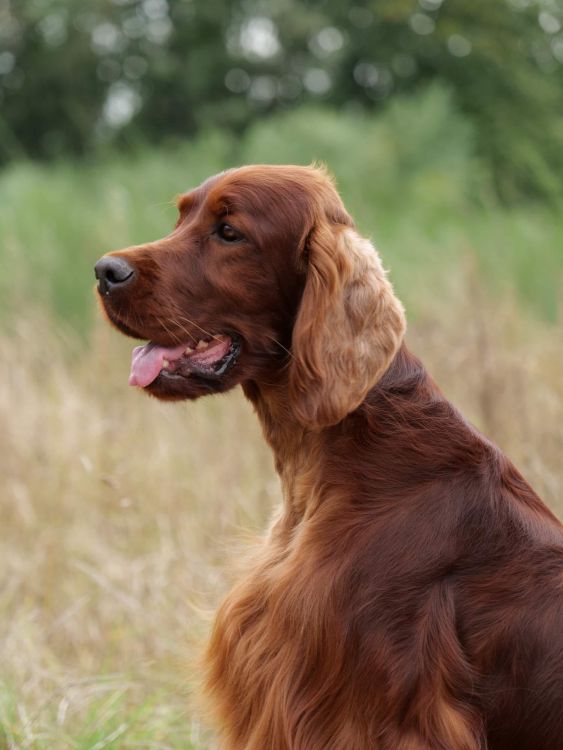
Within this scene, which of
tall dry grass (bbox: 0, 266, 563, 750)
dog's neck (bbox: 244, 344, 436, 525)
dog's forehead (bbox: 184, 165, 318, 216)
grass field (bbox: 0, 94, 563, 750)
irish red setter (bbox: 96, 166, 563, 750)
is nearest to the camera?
irish red setter (bbox: 96, 166, 563, 750)

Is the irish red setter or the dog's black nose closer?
the irish red setter

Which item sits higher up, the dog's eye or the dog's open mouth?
the dog's eye

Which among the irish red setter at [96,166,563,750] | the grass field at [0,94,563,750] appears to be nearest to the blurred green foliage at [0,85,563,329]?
the grass field at [0,94,563,750]

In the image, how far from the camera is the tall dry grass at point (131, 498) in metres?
3.33

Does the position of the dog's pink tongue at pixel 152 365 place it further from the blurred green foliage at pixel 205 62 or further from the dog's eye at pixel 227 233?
the blurred green foliage at pixel 205 62

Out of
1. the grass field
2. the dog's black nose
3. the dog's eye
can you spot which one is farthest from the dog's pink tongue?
the grass field

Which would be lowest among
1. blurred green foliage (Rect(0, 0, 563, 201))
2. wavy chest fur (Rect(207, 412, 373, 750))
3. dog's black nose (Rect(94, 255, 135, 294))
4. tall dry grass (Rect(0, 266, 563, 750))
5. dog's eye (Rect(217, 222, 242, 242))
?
tall dry grass (Rect(0, 266, 563, 750))

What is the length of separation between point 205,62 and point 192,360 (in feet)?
68.8

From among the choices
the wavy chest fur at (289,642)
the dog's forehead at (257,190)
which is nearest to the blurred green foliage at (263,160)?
A: the dog's forehead at (257,190)

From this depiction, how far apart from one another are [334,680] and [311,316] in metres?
0.82

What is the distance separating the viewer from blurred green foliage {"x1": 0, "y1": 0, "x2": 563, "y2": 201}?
21312 mm

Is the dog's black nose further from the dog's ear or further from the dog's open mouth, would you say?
the dog's ear

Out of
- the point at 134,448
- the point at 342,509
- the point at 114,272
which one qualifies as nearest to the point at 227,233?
the point at 114,272

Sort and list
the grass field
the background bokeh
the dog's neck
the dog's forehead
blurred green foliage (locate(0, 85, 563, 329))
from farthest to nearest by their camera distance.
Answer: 1. blurred green foliage (locate(0, 85, 563, 329))
2. the background bokeh
3. the grass field
4. the dog's forehead
5. the dog's neck
